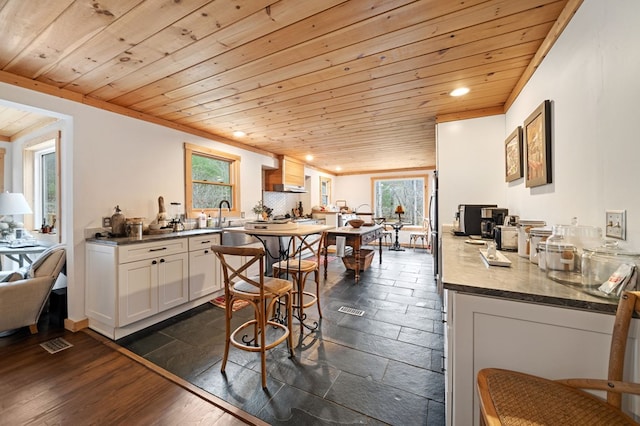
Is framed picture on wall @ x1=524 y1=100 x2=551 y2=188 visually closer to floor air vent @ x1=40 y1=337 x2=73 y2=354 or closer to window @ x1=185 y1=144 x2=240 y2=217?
window @ x1=185 y1=144 x2=240 y2=217

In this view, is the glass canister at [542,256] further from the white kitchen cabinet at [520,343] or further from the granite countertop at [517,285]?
the white kitchen cabinet at [520,343]

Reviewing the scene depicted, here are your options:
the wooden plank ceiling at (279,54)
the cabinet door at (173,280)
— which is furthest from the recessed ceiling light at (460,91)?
the cabinet door at (173,280)

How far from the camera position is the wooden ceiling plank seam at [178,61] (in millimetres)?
1441

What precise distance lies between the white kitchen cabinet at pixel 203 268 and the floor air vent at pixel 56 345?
103 centimetres

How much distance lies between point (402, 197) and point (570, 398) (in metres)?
7.10

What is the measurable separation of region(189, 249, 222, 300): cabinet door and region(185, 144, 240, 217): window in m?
0.78

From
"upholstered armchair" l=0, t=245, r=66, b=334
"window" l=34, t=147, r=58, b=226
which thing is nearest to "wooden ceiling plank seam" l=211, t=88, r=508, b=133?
"upholstered armchair" l=0, t=245, r=66, b=334

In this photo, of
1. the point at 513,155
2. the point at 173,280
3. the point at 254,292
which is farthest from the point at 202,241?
the point at 513,155

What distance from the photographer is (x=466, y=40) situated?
163 centimetres

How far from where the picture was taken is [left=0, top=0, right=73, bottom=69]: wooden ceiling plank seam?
1.35 metres

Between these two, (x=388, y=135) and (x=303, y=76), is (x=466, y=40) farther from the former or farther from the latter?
(x=388, y=135)

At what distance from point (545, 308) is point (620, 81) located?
0.99 metres

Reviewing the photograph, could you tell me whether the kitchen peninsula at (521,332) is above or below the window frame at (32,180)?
below

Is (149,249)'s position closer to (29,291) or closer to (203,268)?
(203,268)
